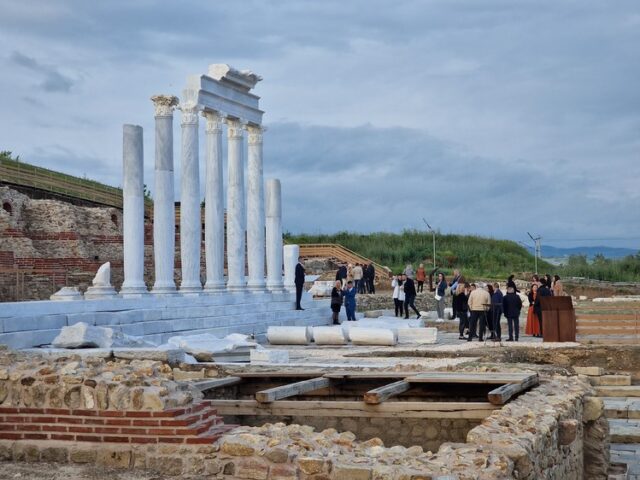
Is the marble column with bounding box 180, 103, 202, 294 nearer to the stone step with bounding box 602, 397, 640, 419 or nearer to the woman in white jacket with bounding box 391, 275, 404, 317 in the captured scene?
the woman in white jacket with bounding box 391, 275, 404, 317

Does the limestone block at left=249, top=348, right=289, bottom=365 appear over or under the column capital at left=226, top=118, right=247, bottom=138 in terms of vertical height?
under

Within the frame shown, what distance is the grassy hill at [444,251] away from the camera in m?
62.6

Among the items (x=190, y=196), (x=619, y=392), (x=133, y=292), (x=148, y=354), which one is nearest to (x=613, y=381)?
(x=619, y=392)

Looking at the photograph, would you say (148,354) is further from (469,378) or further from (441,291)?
(441,291)

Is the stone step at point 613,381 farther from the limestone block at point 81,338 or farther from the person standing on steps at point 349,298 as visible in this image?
the person standing on steps at point 349,298

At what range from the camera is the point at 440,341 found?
24703mm

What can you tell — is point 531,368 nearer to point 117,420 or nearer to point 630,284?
point 117,420

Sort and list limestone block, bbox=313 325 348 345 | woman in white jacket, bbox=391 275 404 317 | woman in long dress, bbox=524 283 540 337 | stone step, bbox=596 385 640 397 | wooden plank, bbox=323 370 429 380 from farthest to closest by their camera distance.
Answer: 1. woman in white jacket, bbox=391 275 404 317
2. woman in long dress, bbox=524 283 540 337
3. limestone block, bbox=313 325 348 345
4. stone step, bbox=596 385 640 397
5. wooden plank, bbox=323 370 429 380

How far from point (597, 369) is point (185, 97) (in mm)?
13159

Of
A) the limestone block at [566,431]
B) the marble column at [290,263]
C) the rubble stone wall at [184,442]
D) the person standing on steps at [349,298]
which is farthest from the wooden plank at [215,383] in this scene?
the marble column at [290,263]

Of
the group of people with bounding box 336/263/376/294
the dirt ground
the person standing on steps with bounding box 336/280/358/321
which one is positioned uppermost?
the group of people with bounding box 336/263/376/294

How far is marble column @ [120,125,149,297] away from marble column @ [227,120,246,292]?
5503 millimetres

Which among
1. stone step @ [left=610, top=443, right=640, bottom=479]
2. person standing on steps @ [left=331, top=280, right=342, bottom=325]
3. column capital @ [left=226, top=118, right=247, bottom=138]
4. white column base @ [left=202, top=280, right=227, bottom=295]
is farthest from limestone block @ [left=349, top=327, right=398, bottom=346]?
stone step @ [left=610, top=443, right=640, bottom=479]

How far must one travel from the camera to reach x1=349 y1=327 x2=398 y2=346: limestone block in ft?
76.5
